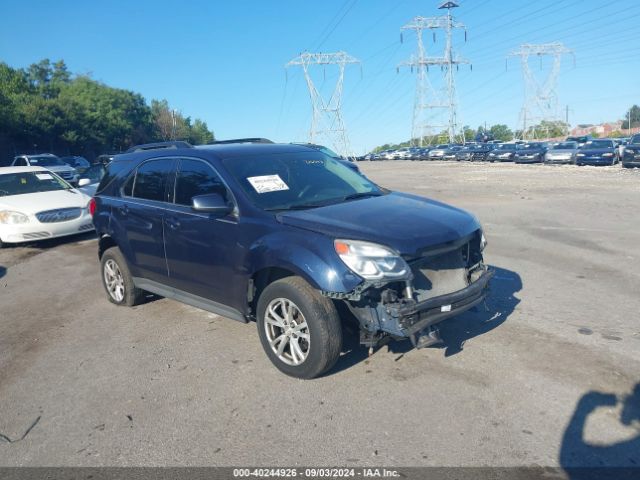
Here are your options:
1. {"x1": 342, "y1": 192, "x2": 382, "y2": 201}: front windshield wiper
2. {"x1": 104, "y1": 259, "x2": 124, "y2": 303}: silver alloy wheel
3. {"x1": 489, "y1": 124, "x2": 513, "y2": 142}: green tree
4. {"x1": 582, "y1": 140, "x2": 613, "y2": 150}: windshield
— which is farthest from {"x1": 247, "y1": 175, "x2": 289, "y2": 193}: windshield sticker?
{"x1": 489, "y1": 124, "x2": 513, "y2": 142}: green tree

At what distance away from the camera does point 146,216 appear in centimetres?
553

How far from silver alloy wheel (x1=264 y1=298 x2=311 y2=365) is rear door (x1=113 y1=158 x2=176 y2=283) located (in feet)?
5.40

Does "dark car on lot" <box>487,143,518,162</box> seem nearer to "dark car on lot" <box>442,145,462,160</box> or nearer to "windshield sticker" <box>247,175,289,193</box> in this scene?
"dark car on lot" <box>442,145,462,160</box>

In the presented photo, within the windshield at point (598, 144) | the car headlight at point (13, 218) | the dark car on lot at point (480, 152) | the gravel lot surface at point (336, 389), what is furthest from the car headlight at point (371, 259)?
the dark car on lot at point (480, 152)

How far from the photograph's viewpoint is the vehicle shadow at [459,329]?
4.48 meters

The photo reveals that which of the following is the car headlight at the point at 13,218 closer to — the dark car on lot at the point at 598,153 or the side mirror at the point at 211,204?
the side mirror at the point at 211,204

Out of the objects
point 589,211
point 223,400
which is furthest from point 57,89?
point 223,400

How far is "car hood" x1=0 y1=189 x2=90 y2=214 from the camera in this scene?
10.5 meters

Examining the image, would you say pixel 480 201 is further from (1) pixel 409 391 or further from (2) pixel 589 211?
(1) pixel 409 391

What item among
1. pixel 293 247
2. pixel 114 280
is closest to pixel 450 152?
pixel 114 280

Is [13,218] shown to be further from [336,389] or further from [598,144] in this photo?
[598,144]

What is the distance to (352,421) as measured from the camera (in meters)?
3.55

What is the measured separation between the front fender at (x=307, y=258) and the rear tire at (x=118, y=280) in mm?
2389

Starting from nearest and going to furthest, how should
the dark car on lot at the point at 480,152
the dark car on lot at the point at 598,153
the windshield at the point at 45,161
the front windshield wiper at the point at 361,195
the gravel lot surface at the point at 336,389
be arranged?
the gravel lot surface at the point at 336,389 → the front windshield wiper at the point at 361,195 → the windshield at the point at 45,161 → the dark car on lot at the point at 598,153 → the dark car on lot at the point at 480,152
